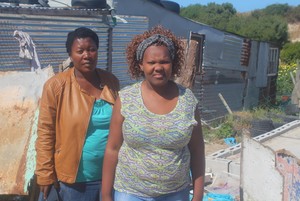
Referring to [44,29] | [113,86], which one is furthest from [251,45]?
[113,86]

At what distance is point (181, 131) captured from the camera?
232cm

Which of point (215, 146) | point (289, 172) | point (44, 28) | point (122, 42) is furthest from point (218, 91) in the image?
point (289, 172)

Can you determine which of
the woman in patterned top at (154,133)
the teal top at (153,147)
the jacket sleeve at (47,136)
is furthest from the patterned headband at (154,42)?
the jacket sleeve at (47,136)

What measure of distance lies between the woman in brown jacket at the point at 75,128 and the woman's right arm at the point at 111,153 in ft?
0.84

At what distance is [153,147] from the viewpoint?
2324 millimetres

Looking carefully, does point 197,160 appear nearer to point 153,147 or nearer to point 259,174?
point 153,147

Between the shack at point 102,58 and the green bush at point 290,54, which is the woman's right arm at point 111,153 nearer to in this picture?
the shack at point 102,58

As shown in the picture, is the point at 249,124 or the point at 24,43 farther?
the point at 249,124

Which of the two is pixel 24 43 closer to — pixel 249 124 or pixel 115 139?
pixel 115 139

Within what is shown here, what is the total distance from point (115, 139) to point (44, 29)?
12.5ft

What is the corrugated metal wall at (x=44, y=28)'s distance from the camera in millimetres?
5383

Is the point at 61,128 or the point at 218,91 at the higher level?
the point at 61,128

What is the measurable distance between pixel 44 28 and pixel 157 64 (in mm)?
3873

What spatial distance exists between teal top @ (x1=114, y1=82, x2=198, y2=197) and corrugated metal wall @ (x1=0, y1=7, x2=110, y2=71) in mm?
3268
